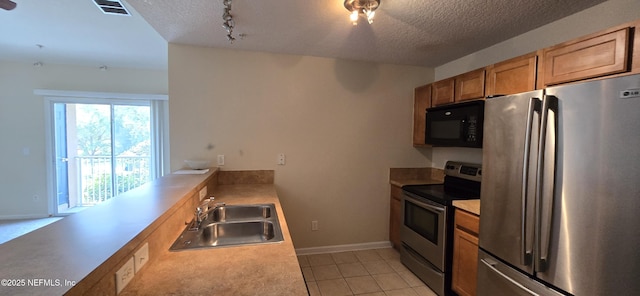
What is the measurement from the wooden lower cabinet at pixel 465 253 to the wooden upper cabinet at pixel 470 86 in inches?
41.2

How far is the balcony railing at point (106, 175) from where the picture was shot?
4.30 m

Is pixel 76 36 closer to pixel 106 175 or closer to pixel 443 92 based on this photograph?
pixel 106 175

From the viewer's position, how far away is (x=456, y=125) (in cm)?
237

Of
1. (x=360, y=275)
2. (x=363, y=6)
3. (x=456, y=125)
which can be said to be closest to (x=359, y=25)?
(x=363, y=6)

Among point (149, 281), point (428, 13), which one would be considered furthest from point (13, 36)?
point (428, 13)

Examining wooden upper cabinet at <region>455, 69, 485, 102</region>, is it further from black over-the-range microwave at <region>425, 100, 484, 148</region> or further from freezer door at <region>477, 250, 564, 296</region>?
freezer door at <region>477, 250, 564, 296</region>

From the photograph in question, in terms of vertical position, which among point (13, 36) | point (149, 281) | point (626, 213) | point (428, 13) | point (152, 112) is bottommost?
point (149, 281)

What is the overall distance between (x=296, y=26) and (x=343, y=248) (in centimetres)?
250

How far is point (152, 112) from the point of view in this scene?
4.25 meters

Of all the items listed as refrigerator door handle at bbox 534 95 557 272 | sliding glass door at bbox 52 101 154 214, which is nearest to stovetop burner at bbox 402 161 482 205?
refrigerator door handle at bbox 534 95 557 272

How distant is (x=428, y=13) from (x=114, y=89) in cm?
468

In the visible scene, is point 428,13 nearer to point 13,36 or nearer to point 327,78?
point 327,78

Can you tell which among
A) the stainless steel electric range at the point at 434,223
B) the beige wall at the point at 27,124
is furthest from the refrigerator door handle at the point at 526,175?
the beige wall at the point at 27,124

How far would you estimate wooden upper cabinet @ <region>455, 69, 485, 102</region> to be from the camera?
7.19 ft
